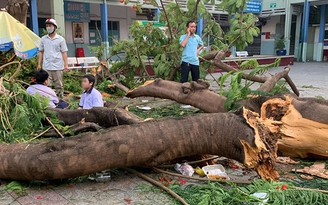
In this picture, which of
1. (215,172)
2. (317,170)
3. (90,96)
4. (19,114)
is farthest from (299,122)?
(19,114)

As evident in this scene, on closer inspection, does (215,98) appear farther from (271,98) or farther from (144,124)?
(144,124)

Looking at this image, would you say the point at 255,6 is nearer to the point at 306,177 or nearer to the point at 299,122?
the point at 299,122

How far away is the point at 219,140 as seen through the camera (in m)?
2.88

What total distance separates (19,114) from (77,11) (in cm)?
1327

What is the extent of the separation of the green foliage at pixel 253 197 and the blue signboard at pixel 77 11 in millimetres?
14395

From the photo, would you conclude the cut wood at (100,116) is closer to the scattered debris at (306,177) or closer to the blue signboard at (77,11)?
the scattered debris at (306,177)

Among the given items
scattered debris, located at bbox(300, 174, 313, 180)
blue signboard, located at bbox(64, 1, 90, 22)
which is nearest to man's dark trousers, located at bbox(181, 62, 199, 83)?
scattered debris, located at bbox(300, 174, 313, 180)

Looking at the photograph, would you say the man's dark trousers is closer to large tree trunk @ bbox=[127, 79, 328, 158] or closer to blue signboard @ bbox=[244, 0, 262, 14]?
large tree trunk @ bbox=[127, 79, 328, 158]

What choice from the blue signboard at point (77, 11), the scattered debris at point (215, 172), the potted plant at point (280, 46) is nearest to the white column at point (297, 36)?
the potted plant at point (280, 46)

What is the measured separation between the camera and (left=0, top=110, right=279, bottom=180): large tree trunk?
268 centimetres

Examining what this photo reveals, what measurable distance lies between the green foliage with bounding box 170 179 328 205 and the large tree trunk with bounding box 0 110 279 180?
19 cm

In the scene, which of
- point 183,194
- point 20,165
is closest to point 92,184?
point 20,165

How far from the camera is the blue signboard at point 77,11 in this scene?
15.4 meters

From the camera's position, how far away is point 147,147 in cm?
286
